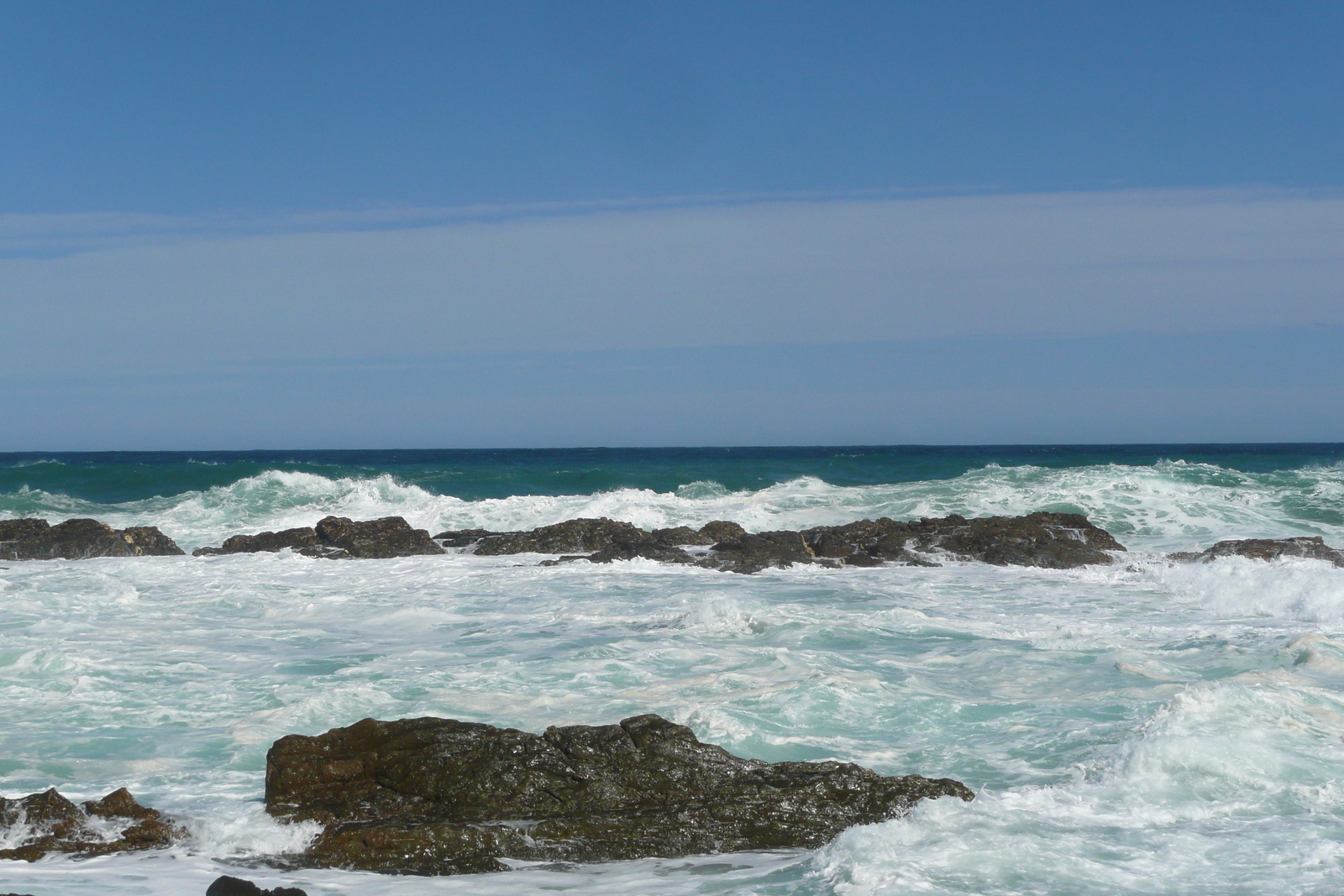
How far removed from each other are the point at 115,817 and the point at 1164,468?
3111 centimetres

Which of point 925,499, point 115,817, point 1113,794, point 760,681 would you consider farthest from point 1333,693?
point 925,499

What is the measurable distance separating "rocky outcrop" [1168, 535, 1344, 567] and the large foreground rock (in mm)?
12286

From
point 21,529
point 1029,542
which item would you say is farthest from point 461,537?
point 1029,542

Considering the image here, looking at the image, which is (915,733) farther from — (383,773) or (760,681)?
(383,773)

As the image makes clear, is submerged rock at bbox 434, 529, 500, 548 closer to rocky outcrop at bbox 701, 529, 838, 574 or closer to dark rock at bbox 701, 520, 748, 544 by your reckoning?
dark rock at bbox 701, 520, 748, 544

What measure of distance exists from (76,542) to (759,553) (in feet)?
37.8

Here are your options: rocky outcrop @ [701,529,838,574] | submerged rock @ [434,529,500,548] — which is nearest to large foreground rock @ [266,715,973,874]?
rocky outcrop @ [701,529,838,574]

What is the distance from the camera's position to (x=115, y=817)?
528cm

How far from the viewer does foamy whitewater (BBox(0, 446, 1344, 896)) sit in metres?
4.90

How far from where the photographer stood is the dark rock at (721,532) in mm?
19203

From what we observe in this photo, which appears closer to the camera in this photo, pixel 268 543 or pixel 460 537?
pixel 268 543

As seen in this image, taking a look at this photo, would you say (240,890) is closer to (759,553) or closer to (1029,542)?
(759,553)

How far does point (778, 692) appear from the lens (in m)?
8.15

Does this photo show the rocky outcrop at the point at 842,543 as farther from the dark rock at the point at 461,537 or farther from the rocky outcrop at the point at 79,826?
the rocky outcrop at the point at 79,826
